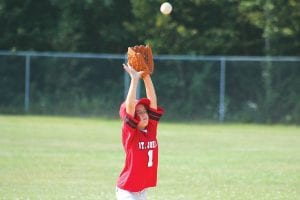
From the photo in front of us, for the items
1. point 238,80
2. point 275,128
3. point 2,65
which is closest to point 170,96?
point 238,80

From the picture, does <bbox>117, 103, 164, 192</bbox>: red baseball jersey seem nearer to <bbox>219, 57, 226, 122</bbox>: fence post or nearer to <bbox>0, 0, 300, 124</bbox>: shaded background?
<bbox>0, 0, 300, 124</bbox>: shaded background

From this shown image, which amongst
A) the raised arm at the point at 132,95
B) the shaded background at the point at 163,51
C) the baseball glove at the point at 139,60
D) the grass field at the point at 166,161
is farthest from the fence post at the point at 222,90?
the raised arm at the point at 132,95

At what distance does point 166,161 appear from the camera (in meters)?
15.4

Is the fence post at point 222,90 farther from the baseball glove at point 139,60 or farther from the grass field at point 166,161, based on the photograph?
the baseball glove at point 139,60

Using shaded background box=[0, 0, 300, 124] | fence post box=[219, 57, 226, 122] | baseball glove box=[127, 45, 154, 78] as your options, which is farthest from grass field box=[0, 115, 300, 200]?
baseball glove box=[127, 45, 154, 78]

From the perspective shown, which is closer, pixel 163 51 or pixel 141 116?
pixel 141 116

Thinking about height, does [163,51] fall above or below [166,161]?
above

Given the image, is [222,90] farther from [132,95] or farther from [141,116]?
[132,95]

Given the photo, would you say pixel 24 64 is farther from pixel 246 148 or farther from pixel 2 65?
pixel 246 148

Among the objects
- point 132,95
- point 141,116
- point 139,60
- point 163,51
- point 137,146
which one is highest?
point 163,51

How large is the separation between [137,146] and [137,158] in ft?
0.38

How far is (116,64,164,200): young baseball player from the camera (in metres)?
7.43

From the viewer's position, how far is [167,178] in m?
13.0

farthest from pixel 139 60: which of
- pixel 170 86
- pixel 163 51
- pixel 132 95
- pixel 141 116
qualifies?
pixel 163 51
